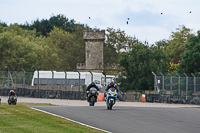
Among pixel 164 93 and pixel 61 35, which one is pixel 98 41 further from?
pixel 164 93

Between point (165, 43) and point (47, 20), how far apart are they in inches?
1674

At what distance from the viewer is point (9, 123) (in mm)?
17031

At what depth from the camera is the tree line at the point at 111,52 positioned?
242 ft

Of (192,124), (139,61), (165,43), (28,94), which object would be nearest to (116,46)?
(165,43)

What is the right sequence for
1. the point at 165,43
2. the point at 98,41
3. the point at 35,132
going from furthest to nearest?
the point at 165,43 → the point at 98,41 → the point at 35,132

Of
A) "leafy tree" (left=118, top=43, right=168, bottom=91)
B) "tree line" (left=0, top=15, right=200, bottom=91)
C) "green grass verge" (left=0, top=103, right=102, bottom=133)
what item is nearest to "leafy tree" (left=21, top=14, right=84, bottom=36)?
"tree line" (left=0, top=15, right=200, bottom=91)

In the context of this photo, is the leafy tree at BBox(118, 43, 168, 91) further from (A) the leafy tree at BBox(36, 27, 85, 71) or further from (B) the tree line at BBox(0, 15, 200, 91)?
(A) the leafy tree at BBox(36, 27, 85, 71)

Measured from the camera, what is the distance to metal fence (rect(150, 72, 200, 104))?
155ft

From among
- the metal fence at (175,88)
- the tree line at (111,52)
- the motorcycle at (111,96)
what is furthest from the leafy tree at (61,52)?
the motorcycle at (111,96)

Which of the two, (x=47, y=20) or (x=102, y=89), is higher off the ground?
(x=47, y=20)

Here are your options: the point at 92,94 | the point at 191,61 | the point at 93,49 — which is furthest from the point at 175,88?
the point at 93,49

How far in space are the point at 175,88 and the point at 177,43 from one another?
239 ft

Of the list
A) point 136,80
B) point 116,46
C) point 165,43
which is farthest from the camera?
point 165,43

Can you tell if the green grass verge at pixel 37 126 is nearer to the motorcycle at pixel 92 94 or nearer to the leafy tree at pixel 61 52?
the motorcycle at pixel 92 94
